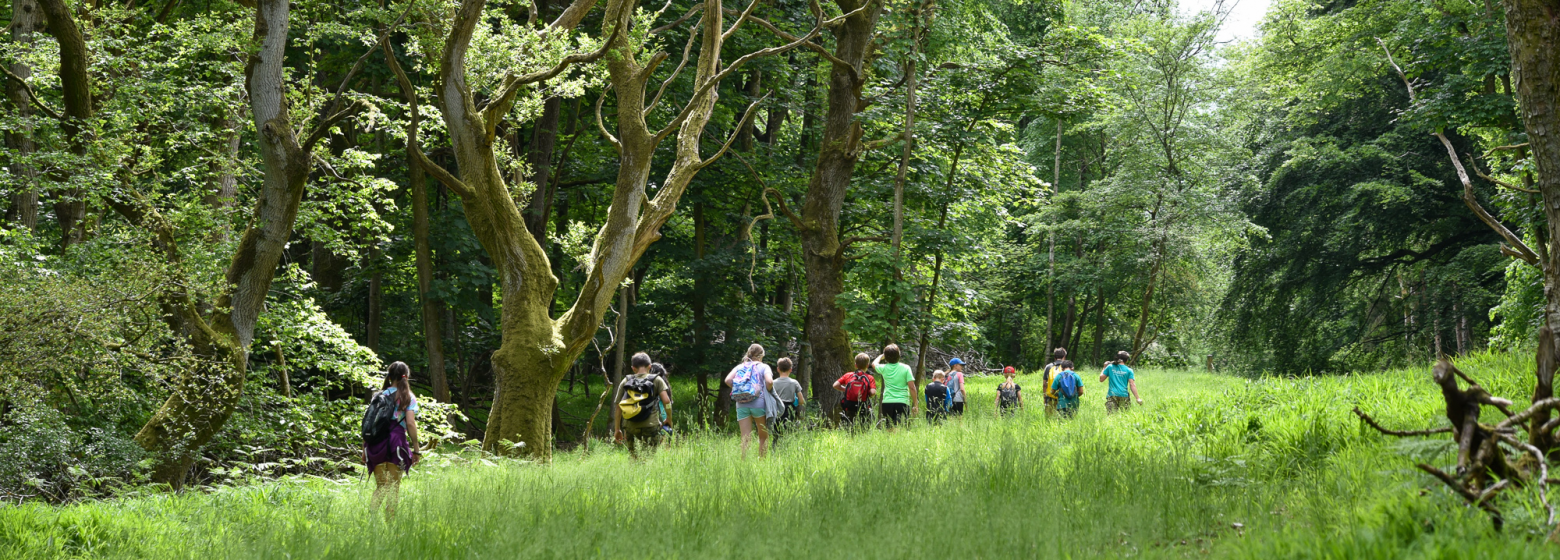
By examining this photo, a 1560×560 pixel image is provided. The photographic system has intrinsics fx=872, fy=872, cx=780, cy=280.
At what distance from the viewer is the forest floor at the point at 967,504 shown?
411 centimetres

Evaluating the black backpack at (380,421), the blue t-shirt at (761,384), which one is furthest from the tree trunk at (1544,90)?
the black backpack at (380,421)

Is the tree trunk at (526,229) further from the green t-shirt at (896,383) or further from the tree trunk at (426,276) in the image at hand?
the tree trunk at (426,276)

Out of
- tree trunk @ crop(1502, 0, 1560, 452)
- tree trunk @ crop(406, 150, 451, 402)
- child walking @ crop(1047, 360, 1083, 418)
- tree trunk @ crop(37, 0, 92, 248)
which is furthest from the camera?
tree trunk @ crop(406, 150, 451, 402)

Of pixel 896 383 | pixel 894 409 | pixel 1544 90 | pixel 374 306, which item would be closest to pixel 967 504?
pixel 1544 90

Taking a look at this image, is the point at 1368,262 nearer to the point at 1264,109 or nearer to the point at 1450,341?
the point at 1450,341

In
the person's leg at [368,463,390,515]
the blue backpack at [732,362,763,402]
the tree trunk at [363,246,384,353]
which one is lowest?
the person's leg at [368,463,390,515]

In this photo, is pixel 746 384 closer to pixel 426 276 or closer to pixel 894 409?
pixel 894 409

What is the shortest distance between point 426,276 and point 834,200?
762cm

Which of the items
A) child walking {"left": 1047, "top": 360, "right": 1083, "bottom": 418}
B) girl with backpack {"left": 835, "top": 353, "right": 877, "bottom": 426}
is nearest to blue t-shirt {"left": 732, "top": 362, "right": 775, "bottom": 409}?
girl with backpack {"left": 835, "top": 353, "right": 877, "bottom": 426}

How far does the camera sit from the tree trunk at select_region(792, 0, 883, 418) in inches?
622

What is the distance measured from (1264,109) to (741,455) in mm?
26885

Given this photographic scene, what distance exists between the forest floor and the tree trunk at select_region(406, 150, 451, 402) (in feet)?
24.8

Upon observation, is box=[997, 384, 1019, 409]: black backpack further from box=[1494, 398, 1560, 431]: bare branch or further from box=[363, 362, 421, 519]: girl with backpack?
box=[1494, 398, 1560, 431]: bare branch

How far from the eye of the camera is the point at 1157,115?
29766 mm
